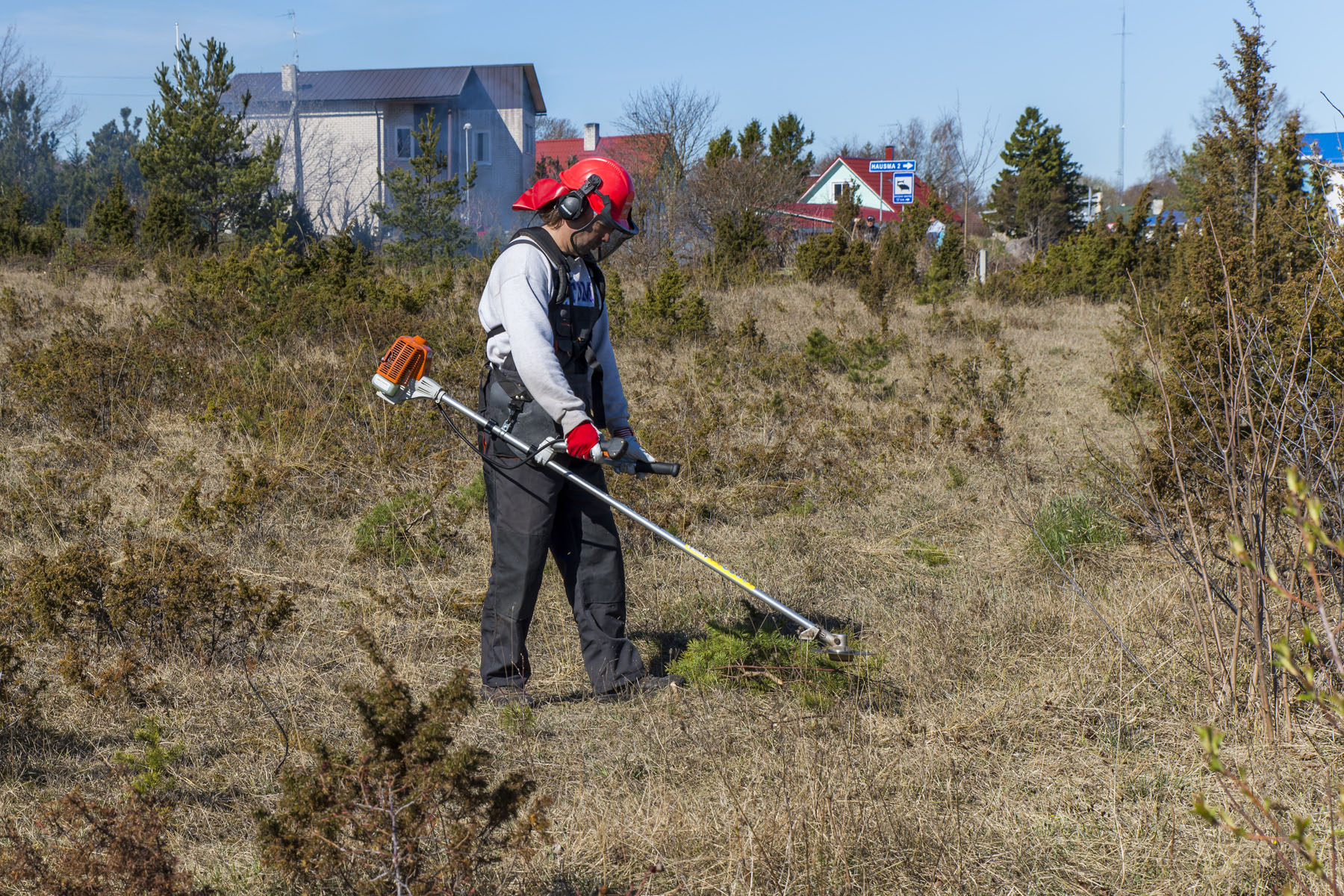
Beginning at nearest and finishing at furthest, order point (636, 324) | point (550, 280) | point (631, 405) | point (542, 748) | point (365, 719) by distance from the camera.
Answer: point (365, 719), point (542, 748), point (550, 280), point (631, 405), point (636, 324)

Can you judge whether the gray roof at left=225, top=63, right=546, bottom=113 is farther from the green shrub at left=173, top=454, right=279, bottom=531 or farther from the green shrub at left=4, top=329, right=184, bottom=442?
the green shrub at left=173, top=454, right=279, bottom=531

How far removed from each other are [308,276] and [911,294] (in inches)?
352

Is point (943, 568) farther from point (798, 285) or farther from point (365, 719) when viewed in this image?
point (798, 285)

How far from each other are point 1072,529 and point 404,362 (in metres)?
3.27

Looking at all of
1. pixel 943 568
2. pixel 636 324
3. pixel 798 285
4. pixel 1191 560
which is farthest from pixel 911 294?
pixel 1191 560

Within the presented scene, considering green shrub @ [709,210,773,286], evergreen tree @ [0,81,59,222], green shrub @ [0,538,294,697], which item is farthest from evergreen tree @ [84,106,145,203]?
green shrub @ [0,538,294,697]

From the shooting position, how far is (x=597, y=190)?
129 inches

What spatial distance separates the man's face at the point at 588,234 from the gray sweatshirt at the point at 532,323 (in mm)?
52

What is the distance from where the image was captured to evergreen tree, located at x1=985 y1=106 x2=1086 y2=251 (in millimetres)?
35375

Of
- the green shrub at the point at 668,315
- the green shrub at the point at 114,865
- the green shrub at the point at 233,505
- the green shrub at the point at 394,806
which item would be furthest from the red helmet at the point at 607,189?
the green shrub at the point at 668,315

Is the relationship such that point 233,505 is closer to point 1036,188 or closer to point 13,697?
point 13,697

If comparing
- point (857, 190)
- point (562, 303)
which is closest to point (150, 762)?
point (562, 303)

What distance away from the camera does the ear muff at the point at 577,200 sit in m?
3.21

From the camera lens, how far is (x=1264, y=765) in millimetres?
2719
